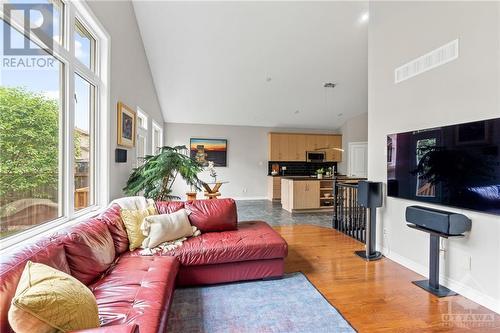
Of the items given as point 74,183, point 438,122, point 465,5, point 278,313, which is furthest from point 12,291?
point 465,5

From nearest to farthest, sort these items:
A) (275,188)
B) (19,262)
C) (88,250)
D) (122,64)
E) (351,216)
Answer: (19,262), (88,250), (122,64), (351,216), (275,188)

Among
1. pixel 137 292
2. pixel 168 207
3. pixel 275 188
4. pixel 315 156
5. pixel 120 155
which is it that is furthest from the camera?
pixel 315 156

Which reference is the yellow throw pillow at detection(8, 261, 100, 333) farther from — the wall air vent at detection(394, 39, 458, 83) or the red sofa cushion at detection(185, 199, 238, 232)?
the wall air vent at detection(394, 39, 458, 83)

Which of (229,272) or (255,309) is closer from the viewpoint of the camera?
(255,309)

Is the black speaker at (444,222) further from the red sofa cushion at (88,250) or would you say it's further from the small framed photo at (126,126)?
the small framed photo at (126,126)

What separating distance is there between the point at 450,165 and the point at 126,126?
12.6 ft

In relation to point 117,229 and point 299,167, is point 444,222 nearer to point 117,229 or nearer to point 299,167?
point 117,229

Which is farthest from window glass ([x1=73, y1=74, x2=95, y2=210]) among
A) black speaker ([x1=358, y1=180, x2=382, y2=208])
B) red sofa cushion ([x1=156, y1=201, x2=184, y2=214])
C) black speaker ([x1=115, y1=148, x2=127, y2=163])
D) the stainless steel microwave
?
the stainless steel microwave

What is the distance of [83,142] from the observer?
263 centimetres

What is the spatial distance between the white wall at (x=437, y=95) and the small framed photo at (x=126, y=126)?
3418 mm

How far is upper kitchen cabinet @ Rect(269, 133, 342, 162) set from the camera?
8305 millimetres

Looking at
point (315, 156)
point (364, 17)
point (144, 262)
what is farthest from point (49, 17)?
point (315, 156)

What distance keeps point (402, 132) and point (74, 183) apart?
11.8ft

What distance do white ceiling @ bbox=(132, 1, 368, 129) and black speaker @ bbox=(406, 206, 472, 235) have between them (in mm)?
3456
